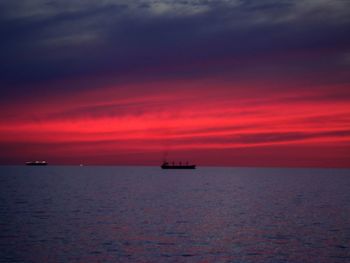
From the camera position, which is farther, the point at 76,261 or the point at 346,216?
the point at 346,216

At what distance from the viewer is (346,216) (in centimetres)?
8288

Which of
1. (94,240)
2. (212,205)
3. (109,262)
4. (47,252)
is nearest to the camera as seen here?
(109,262)

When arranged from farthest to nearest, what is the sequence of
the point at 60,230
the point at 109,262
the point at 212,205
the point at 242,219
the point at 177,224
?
the point at 212,205 < the point at 242,219 < the point at 177,224 < the point at 60,230 < the point at 109,262

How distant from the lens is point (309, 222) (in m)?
75.2

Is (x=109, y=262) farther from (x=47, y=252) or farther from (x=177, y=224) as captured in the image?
(x=177, y=224)

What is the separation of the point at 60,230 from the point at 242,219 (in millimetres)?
31171

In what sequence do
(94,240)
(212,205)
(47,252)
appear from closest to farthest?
(47,252) < (94,240) < (212,205)

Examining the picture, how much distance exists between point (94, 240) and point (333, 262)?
28.3 m

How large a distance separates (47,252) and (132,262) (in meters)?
10.6

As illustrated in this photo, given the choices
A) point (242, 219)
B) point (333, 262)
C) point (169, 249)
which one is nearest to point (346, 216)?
point (242, 219)

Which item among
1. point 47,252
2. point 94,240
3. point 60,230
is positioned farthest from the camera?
point 60,230

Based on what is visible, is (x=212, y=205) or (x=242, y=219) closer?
(x=242, y=219)

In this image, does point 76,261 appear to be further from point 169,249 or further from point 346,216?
point 346,216

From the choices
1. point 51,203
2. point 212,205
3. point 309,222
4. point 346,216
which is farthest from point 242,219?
point 51,203
